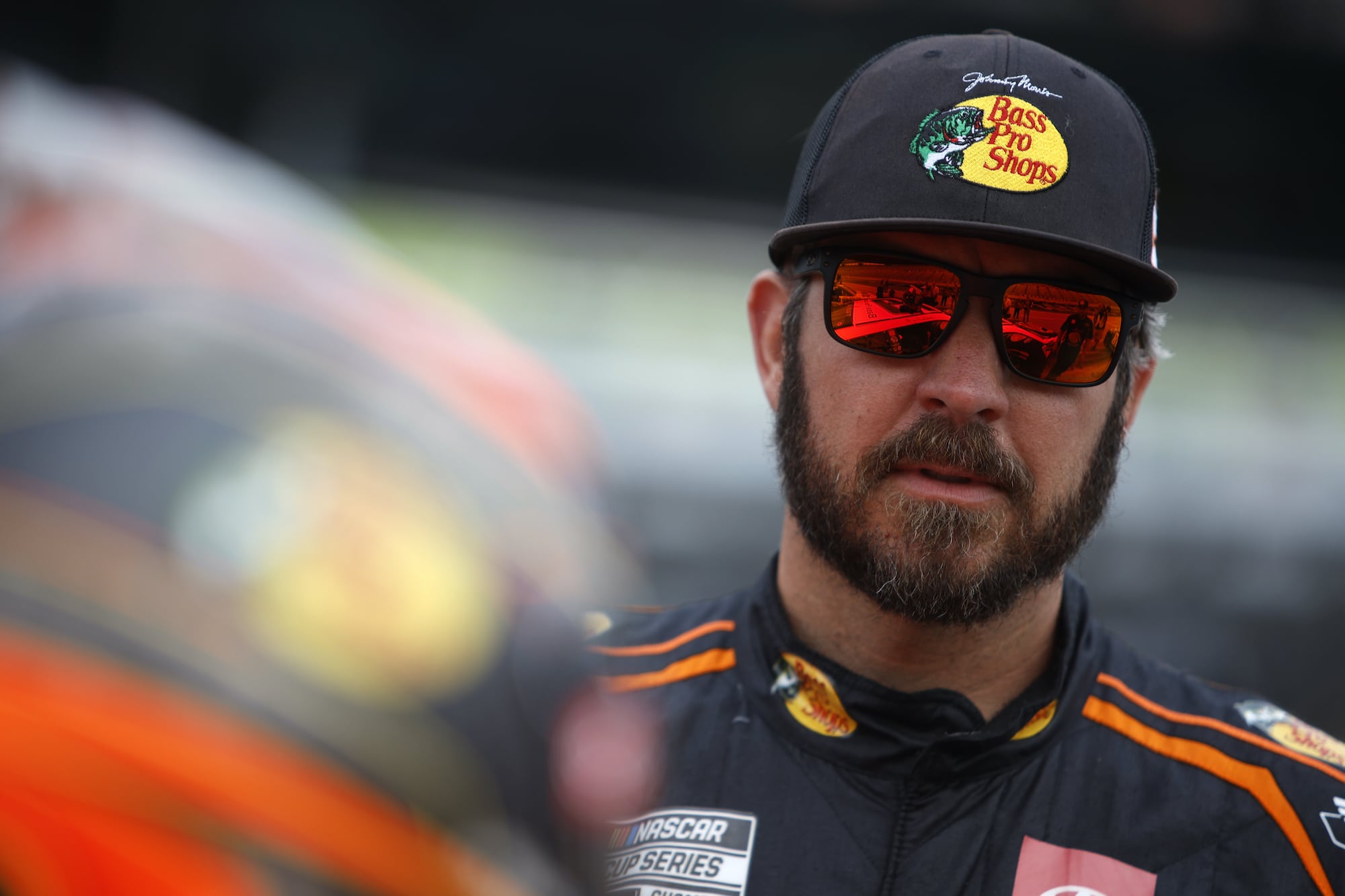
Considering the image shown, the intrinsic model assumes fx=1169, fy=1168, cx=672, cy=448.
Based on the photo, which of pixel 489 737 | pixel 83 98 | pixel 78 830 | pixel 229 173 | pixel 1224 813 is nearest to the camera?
pixel 78 830

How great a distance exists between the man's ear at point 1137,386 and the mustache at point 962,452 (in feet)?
0.90

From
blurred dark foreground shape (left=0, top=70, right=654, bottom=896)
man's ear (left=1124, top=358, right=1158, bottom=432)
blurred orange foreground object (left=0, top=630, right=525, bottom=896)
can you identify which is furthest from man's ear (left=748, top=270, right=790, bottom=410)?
blurred orange foreground object (left=0, top=630, right=525, bottom=896)

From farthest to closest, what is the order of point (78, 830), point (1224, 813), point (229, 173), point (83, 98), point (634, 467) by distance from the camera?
1. point (634, 467)
2. point (1224, 813)
3. point (83, 98)
4. point (229, 173)
5. point (78, 830)

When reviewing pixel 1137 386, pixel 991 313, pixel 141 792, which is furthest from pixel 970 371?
pixel 141 792

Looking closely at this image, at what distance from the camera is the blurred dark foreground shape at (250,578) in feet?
2.08

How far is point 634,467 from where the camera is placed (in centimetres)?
691

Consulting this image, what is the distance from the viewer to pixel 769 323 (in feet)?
6.22

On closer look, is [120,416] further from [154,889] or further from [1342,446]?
[1342,446]

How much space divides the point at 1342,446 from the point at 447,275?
594cm

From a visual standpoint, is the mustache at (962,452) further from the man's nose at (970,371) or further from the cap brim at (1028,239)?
the cap brim at (1028,239)

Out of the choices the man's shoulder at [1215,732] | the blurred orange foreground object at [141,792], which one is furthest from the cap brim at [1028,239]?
the blurred orange foreground object at [141,792]

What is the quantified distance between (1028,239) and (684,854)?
2.99ft

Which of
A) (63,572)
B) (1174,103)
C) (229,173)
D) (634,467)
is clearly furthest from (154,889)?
(1174,103)
